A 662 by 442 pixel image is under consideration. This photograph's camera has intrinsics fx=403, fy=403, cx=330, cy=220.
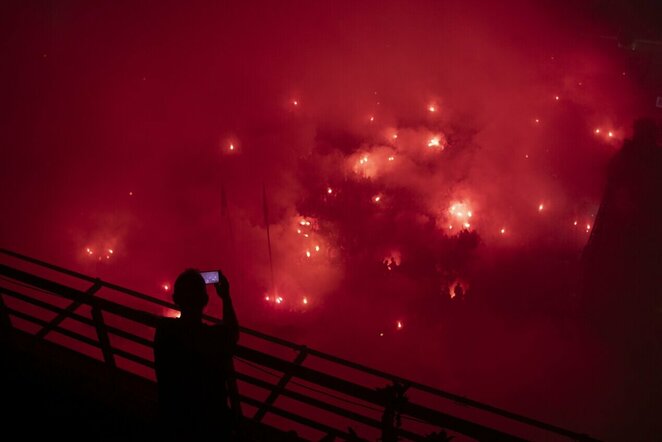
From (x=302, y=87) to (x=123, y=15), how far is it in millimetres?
11643

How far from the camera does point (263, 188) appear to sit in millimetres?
27125

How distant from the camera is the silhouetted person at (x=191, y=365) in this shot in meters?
2.65

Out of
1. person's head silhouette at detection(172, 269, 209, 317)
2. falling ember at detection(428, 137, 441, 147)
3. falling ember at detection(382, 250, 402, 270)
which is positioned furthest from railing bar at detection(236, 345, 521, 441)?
falling ember at detection(428, 137, 441, 147)

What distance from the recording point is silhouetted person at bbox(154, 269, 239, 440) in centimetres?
265

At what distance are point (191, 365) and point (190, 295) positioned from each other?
463mm

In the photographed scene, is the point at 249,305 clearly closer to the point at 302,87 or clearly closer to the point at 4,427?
the point at 302,87

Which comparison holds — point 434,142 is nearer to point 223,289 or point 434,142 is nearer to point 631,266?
point 631,266

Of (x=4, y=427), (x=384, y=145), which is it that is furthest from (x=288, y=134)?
(x=4, y=427)

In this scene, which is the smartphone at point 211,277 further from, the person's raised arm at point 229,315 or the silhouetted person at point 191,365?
the silhouetted person at point 191,365

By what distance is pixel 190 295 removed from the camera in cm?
265

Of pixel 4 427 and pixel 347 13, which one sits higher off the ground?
pixel 347 13

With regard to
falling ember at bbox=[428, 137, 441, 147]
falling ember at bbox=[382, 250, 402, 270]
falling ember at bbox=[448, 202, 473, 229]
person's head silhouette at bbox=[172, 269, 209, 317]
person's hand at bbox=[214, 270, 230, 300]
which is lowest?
person's head silhouette at bbox=[172, 269, 209, 317]

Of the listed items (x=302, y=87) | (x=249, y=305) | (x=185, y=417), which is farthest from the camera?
(x=302, y=87)

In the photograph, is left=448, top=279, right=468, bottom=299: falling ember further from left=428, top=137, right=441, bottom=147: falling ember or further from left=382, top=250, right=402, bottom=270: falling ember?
left=428, top=137, right=441, bottom=147: falling ember
